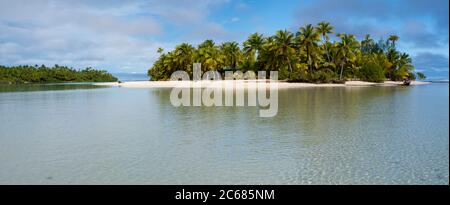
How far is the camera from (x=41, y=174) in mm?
6969

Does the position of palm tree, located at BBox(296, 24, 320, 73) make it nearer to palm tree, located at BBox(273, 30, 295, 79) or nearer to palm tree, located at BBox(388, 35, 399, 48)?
palm tree, located at BBox(273, 30, 295, 79)

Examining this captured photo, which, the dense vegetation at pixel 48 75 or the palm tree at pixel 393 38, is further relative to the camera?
the dense vegetation at pixel 48 75

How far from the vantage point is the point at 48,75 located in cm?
10900

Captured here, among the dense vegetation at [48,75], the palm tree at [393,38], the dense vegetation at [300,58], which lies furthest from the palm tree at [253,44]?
the dense vegetation at [48,75]

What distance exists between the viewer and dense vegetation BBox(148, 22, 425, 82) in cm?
5312

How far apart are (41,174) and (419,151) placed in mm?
8337

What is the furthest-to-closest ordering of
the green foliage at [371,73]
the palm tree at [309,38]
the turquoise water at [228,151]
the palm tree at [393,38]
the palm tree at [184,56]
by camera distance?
the palm tree at [393,38] < the palm tree at [184,56] < the green foliage at [371,73] < the palm tree at [309,38] < the turquoise water at [228,151]

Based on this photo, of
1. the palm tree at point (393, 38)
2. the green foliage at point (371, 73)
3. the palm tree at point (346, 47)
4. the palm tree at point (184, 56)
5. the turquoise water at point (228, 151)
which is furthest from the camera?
the palm tree at point (393, 38)

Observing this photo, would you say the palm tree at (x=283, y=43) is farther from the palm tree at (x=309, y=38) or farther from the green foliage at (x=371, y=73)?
the green foliage at (x=371, y=73)

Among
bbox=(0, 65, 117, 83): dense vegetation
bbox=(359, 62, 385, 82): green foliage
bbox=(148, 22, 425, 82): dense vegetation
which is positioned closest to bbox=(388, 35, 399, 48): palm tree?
bbox=(148, 22, 425, 82): dense vegetation

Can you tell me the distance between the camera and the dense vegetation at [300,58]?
174 ft

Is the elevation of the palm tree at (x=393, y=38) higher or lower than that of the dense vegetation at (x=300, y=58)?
higher

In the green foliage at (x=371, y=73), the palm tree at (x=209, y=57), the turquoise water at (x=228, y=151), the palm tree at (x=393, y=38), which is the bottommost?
the turquoise water at (x=228, y=151)
